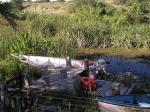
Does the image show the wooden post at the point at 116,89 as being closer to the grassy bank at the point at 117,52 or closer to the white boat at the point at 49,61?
the white boat at the point at 49,61

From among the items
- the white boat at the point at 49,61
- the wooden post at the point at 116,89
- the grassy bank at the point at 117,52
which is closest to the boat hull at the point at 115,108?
the wooden post at the point at 116,89

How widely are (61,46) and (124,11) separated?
14.5 metres

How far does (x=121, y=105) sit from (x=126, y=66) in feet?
27.9

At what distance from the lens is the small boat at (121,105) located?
977cm

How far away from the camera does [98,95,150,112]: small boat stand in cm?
977

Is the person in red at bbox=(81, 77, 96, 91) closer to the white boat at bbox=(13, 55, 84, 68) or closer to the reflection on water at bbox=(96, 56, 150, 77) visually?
the white boat at bbox=(13, 55, 84, 68)

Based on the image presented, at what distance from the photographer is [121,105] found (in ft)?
32.3

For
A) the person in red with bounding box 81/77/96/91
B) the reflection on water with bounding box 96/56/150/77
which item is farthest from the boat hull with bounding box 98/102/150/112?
the reflection on water with bounding box 96/56/150/77

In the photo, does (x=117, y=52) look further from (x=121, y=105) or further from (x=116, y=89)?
(x=121, y=105)

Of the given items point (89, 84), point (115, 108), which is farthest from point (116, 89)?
point (115, 108)

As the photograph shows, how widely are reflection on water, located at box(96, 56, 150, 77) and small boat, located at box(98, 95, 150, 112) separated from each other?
19.5 ft

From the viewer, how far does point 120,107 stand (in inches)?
388

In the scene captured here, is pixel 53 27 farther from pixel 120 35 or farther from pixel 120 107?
pixel 120 107

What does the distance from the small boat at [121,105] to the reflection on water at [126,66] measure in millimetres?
Result: 5955
